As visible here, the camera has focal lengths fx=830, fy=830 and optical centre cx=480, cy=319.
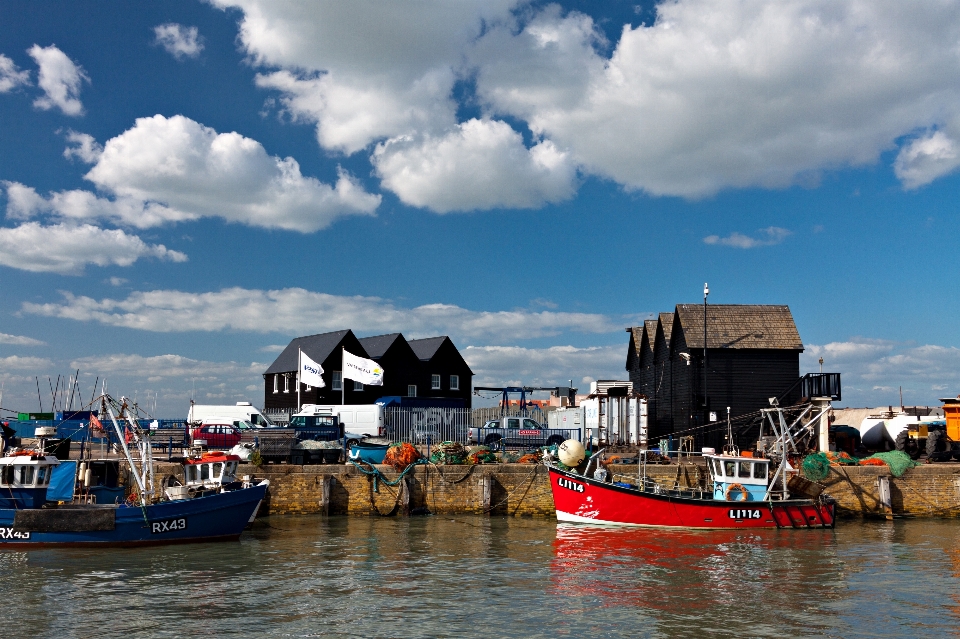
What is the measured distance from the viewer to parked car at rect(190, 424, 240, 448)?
35875 mm

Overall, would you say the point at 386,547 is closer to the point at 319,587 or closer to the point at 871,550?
the point at 319,587

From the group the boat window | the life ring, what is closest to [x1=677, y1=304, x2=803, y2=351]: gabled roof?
the life ring

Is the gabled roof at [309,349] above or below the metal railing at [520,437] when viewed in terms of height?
above

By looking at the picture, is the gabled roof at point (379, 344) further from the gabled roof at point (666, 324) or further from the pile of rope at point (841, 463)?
the pile of rope at point (841, 463)

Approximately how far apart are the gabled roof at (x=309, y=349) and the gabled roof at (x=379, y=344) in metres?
0.96

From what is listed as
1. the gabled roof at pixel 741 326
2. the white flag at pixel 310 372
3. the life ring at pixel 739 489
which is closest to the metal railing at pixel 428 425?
the white flag at pixel 310 372

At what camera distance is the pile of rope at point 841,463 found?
91.2ft

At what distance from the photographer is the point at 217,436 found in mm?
36156

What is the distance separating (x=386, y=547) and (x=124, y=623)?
8.67m

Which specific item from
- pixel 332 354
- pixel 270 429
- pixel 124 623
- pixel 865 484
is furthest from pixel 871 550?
pixel 332 354

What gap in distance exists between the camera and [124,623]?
14539mm

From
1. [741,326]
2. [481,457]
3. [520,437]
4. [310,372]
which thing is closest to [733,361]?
[741,326]

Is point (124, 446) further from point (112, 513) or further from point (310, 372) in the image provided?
point (310, 372)

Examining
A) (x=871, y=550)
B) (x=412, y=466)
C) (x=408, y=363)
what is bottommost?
(x=871, y=550)
